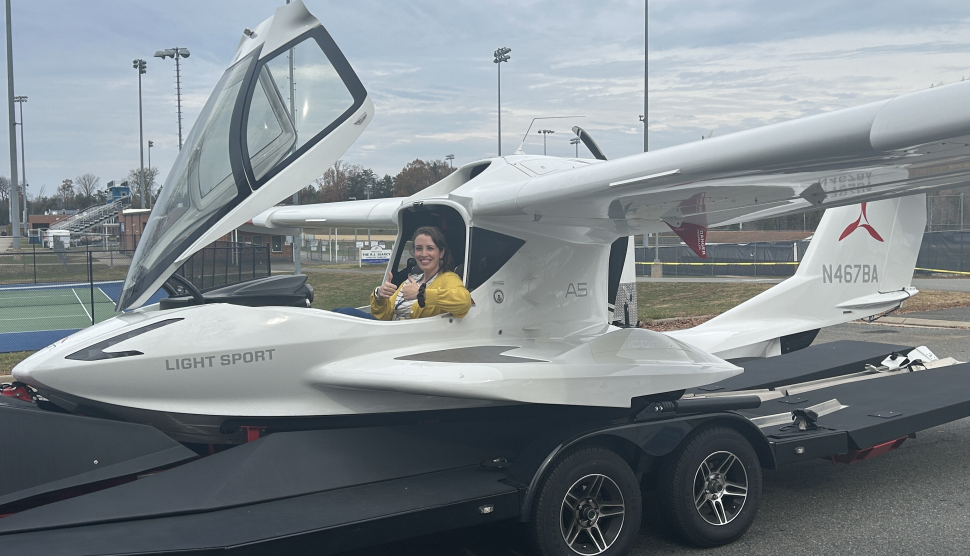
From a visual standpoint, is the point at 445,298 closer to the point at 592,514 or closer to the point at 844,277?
the point at 592,514

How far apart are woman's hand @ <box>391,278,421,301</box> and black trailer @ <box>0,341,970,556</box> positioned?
2.76 ft

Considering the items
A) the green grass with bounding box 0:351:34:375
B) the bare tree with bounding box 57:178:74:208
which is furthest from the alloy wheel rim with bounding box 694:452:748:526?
the bare tree with bounding box 57:178:74:208

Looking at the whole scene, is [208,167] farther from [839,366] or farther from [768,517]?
[839,366]

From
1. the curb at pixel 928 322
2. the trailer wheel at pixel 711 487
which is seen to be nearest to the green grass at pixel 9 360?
the trailer wheel at pixel 711 487

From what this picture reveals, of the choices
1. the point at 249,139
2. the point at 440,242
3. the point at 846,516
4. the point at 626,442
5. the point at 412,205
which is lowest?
the point at 846,516

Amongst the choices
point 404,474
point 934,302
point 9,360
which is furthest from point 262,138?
point 934,302

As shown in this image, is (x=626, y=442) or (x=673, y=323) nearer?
(x=626, y=442)

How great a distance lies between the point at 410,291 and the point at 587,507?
5.80 feet

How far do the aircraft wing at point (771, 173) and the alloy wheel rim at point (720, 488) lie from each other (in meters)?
1.60

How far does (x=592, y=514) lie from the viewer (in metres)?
4.32

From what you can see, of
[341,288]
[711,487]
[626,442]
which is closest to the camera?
[626,442]

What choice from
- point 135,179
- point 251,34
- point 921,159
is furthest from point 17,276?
point 135,179

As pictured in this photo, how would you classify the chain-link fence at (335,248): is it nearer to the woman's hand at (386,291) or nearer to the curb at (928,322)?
the curb at (928,322)

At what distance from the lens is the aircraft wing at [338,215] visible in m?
6.57
